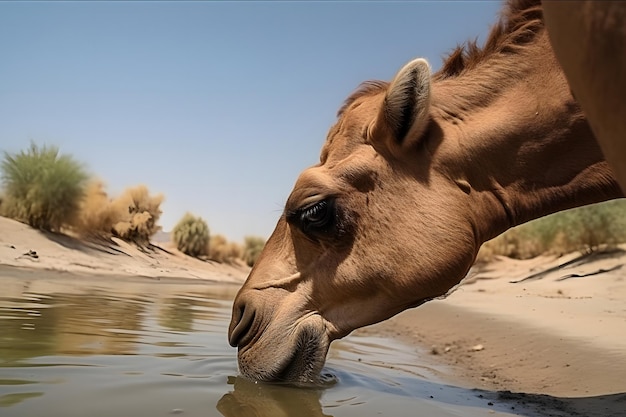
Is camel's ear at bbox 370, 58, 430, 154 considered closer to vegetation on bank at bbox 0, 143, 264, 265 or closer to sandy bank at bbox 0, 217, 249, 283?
sandy bank at bbox 0, 217, 249, 283

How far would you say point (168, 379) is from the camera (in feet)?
10.2

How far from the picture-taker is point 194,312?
7539 mm

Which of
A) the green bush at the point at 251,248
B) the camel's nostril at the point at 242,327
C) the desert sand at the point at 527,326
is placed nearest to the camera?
the camel's nostril at the point at 242,327

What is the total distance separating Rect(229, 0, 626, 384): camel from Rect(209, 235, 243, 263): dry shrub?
26950mm

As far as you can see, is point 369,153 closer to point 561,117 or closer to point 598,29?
point 561,117

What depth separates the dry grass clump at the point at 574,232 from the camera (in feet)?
47.8

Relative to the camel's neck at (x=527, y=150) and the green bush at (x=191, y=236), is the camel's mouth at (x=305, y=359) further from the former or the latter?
the green bush at (x=191, y=236)

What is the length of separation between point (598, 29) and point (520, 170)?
185 centimetres

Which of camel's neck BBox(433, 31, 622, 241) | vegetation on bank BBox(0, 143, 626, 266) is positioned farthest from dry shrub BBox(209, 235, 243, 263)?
camel's neck BBox(433, 31, 622, 241)

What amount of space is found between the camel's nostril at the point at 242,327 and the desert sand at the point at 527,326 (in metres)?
1.51

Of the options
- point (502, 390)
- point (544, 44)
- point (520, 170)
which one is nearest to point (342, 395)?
point (502, 390)

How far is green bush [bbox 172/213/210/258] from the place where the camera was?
1106 inches

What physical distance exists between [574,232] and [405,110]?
13931 mm

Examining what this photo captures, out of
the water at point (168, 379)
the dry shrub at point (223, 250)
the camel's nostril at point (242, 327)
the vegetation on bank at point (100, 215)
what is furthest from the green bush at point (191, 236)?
the camel's nostril at point (242, 327)
